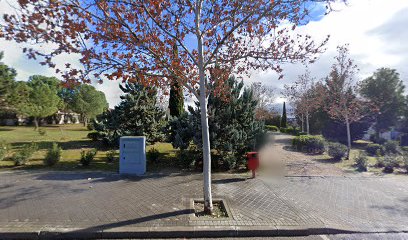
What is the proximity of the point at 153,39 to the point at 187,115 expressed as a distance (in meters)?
4.24

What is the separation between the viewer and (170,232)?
389 centimetres

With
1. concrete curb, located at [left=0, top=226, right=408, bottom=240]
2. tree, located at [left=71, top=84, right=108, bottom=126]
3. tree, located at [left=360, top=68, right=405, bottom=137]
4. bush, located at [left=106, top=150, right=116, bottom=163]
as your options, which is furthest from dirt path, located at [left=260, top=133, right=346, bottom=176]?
tree, located at [left=71, top=84, right=108, bottom=126]

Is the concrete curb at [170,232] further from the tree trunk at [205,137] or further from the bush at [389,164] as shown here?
the bush at [389,164]

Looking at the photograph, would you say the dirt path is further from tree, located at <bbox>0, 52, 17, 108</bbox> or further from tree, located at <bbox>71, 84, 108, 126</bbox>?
tree, located at <bbox>71, 84, 108, 126</bbox>

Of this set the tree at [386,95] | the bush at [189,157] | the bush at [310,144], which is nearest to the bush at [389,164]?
the bush at [310,144]

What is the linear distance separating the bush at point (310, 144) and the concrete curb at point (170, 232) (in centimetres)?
921

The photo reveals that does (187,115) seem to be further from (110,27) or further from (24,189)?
(24,189)

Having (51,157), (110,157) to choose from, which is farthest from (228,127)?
(51,157)

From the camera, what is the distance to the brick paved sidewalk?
3.99 meters

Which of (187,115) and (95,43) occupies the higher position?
(95,43)

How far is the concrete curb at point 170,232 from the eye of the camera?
146 inches

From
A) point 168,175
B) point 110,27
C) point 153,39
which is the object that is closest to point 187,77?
point 153,39

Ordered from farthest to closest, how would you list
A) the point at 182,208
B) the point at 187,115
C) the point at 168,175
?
1. the point at 187,115
2. the point at 168,175
3. the point at 182,208

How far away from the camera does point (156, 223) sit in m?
4.12
